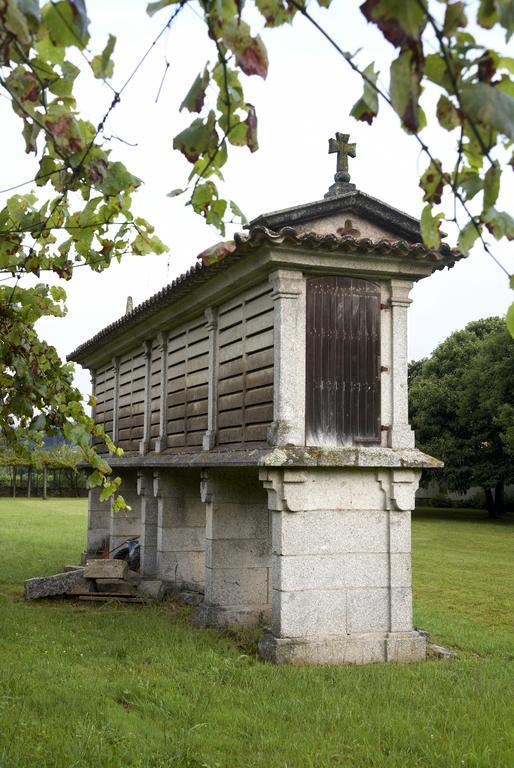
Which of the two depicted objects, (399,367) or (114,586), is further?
(114,586)

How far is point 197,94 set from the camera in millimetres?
2604

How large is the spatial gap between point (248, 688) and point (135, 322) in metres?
9.33

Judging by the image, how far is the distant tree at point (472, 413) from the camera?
35.5 meters

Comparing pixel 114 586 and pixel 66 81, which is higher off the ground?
pixel 66 81

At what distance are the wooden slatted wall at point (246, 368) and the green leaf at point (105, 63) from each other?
8.05 m

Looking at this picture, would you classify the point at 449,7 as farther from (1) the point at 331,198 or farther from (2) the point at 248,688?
(1) the point at 331,198

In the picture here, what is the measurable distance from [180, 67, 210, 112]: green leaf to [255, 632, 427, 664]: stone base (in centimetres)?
842

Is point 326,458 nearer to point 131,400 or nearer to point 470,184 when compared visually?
point 470,184

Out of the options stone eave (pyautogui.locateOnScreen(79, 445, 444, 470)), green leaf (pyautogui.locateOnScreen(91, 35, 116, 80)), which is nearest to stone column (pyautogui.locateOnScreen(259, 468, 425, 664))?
stone eave (pyautogui.locateOnScreen(79, 445, 444, 470))

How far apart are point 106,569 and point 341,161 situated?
8.63 metres

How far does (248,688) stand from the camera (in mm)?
8656

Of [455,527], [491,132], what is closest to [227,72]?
[491,132]

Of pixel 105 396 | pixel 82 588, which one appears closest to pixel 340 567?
pixel 82 588

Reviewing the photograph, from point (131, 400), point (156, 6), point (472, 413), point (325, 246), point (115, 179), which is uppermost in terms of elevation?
point (472, 413)
